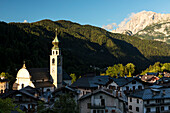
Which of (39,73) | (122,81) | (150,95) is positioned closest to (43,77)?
(39,73)

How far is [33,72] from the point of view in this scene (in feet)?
262

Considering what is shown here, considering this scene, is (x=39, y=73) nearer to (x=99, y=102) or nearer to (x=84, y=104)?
(x=84, y=104)

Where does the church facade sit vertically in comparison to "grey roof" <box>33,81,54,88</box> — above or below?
above

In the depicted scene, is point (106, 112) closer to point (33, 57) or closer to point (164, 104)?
point (164, 104)

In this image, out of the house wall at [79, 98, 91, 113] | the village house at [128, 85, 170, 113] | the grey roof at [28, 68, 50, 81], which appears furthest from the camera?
the grey roof at [28, 68, 50, 81]

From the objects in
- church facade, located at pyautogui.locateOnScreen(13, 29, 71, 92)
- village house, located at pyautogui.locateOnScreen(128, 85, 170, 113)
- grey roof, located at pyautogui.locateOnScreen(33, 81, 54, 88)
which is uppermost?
church facade, located at pyautogui.locateOnScreen(13, 29, 71, 92)

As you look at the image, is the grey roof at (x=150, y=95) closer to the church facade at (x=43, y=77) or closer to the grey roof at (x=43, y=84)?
the grey roof at (x=43, y=84)

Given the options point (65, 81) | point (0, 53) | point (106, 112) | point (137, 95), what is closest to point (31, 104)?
point (106, 112)

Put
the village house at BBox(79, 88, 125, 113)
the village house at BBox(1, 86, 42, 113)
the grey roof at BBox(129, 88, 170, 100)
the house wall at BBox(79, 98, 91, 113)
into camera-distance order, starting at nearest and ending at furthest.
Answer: the village house at BBox(79, 88, 125, 113), the house wall at BBox(79, 98, 91, 113), the village house at BBox(1, 86, 42, 113), the grey roof at BBox(129, 88, 170, 100)

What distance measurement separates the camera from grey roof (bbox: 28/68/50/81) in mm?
78875

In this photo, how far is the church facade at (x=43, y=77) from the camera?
77.9 metres

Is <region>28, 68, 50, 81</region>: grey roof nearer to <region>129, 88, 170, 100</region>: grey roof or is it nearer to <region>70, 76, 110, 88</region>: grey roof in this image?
<region>70, 76, 110, 88</region>: grey roof

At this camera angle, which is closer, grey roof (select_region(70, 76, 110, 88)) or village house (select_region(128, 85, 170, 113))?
village house (select_region(128, 85, 170, 113))

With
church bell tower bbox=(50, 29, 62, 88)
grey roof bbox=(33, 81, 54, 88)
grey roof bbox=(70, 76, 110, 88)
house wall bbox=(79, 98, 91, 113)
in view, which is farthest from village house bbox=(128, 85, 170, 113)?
church bell tower bbox=(50, 29, 62, 88)
